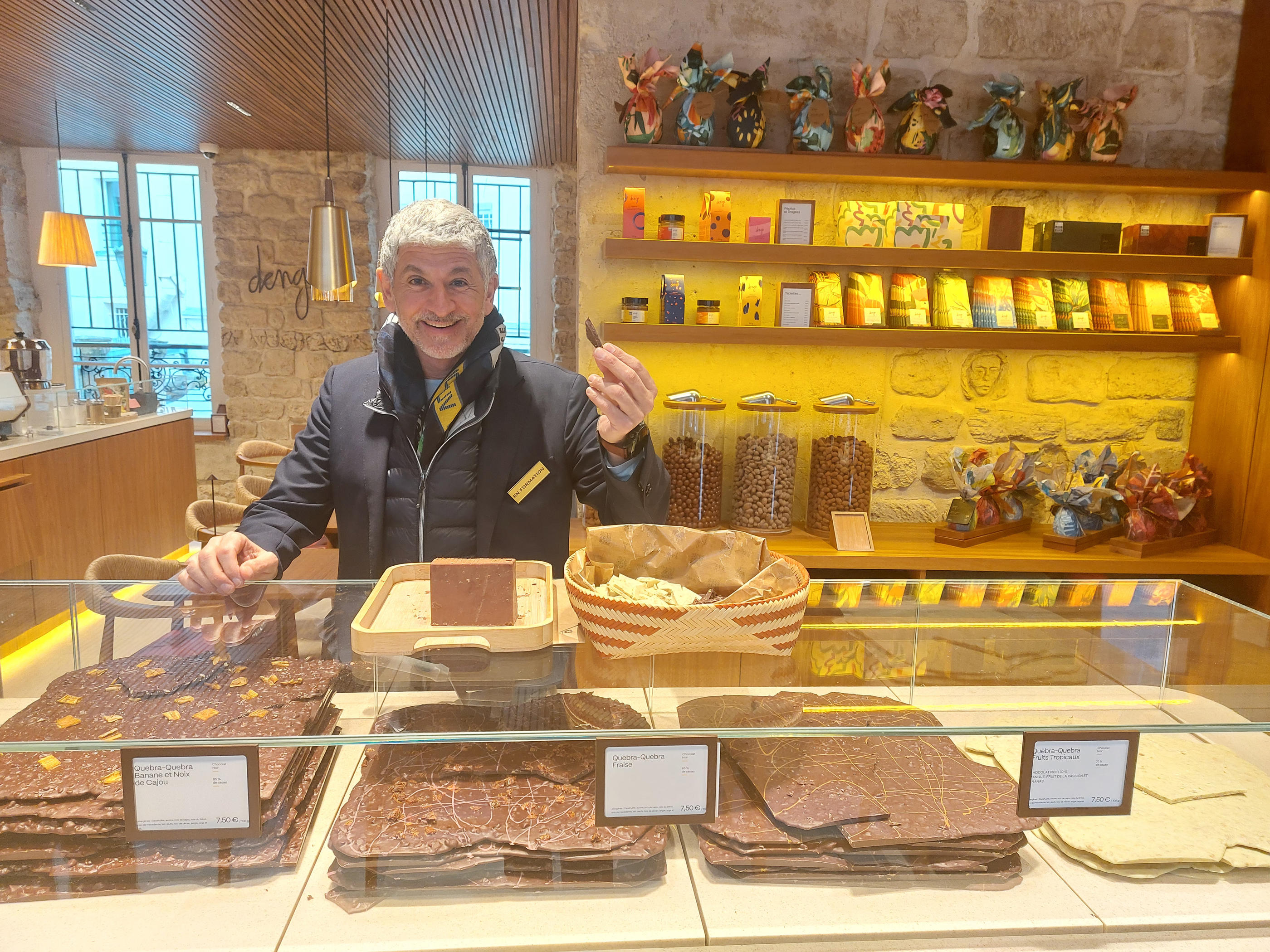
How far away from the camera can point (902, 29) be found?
2.93 meters

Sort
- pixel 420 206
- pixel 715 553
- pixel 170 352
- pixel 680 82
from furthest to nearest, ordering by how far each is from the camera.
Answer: pixel 170 352 < pixel 680 82 < pixel 420 206 < pixel 715 553

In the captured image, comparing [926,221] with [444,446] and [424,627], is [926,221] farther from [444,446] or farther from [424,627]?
[424,627]

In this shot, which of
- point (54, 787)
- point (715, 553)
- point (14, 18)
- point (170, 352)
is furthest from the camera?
point (170, 352)

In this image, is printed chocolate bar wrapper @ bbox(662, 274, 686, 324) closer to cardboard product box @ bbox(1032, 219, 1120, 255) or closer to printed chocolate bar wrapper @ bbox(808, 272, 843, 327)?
printed chocolate bar wrapper @ bbox(808, 272, 843, 327)

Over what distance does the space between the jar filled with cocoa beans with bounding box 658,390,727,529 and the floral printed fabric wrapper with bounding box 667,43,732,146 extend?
0.88 meters

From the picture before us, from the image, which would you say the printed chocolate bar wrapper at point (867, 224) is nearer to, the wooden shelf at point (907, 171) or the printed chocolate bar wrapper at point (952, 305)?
the wooden shelf at point (907, 171)

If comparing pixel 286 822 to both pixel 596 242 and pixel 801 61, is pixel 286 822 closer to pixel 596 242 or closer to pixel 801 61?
pixel 596 242

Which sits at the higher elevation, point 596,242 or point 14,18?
point 14,18

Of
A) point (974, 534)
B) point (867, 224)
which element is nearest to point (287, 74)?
point (867, 224)

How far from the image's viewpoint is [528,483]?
5.74 ft

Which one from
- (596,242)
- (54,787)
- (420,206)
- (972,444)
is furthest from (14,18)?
(972,444)

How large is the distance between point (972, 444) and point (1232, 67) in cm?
169

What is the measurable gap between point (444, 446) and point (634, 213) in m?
1.47

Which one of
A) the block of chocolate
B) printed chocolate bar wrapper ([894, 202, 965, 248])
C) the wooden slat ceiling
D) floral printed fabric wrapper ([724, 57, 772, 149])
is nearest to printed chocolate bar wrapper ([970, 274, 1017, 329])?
printed chocolate bar wrapper ([894, 202, 965, 248])
